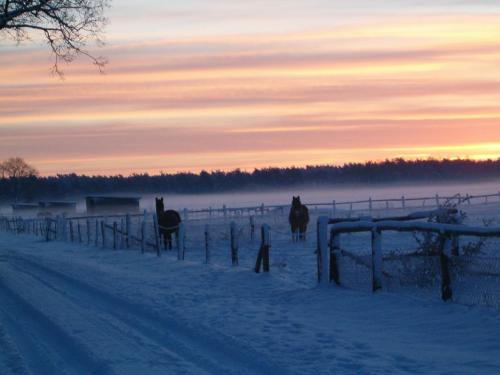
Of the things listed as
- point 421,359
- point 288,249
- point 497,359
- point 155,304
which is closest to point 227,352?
point 421,359

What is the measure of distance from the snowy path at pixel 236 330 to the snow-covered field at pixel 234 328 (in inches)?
0.6

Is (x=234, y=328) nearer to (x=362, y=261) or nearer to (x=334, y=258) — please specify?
(x=362, y=261)

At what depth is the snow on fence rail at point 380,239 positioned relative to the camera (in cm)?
1016

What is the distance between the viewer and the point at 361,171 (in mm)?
184375

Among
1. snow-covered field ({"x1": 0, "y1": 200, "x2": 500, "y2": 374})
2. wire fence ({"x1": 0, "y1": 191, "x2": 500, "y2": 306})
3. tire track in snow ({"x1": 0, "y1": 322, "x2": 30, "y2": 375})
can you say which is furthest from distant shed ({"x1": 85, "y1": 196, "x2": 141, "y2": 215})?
tire track in snow ({"x1": 0, "y1": 322, "x2": 30, "y2": 375})

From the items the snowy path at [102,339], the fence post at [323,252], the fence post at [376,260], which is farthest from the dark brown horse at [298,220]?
the fence post at [376,260]

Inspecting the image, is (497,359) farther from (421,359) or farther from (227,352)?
(227,352)

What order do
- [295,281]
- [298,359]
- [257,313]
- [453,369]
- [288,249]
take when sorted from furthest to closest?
[288,249]
[295,281]
[257,313]
[298,359]
[453,369]

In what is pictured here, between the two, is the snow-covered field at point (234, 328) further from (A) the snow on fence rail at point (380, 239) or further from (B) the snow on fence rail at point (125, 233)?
(B) the snow on fence rail at point (125, 233)

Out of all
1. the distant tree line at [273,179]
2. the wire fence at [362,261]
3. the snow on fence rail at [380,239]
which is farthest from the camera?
the distant tree line at [273,179]

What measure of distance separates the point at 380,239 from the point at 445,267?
1.54 metres

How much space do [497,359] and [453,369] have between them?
0.62 metres

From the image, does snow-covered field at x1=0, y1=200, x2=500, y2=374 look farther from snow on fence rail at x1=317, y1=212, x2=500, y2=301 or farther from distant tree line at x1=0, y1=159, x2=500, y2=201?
distant tree line at x1=0, y1=159, x2=500, y2=201

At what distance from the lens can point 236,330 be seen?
386 inches
